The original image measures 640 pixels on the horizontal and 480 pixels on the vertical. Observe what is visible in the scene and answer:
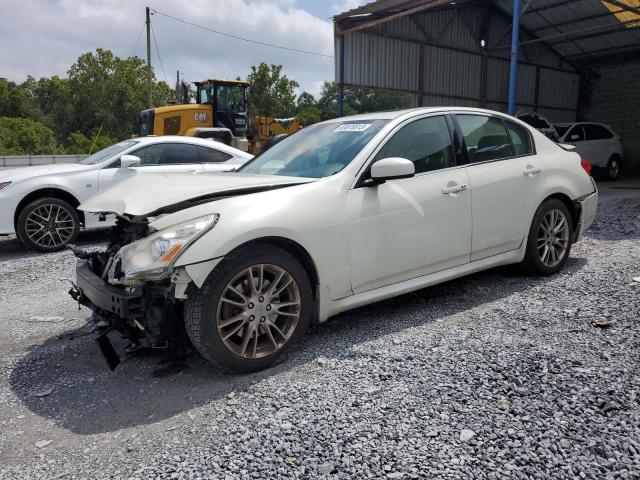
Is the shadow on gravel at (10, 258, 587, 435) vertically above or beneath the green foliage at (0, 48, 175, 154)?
beneath

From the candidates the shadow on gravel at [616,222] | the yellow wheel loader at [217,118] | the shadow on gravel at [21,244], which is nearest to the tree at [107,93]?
the yellow wheel loader at [217,118]

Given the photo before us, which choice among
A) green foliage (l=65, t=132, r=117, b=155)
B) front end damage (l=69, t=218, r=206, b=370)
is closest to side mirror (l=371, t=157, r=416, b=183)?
front end damage (l=69, t=218, r=206, b=370)

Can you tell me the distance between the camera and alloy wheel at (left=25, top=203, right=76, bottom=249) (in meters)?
6.73

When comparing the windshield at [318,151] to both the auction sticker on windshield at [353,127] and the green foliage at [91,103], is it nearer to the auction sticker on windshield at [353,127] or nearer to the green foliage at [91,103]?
the auction sticker on windshield at [353,127]

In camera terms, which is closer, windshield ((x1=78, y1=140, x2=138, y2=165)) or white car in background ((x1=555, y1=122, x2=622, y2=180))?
windshield ((x1=78, y1=140, x2=138, y2=165))

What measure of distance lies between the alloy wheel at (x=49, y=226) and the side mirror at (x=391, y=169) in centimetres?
507

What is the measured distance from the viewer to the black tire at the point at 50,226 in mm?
6680

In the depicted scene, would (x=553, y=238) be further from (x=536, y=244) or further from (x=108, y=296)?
(x=108, y=296)

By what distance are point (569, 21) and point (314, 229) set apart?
60.7ft

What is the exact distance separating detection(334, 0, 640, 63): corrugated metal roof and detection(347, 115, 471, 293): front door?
10893mm

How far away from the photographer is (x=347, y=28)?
1600cm

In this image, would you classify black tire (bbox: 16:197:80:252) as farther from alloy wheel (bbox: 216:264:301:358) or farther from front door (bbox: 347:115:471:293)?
front door (bbox: 347:115:471:293)

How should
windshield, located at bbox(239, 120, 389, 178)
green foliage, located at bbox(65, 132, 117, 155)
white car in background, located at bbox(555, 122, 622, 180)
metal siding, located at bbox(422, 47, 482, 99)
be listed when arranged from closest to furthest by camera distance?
1. windshield, located at bbox(239, 120, 389, 178)
2. white car in background, located at bbox(555, 122, 622, 180)
3. metal siding, located at bbox(422, 47, 482, 99)
4. green foliage, located at bbox(65, 132, 117, 155)

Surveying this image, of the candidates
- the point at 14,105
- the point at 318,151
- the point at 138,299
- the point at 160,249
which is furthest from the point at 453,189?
the point at 14,105
